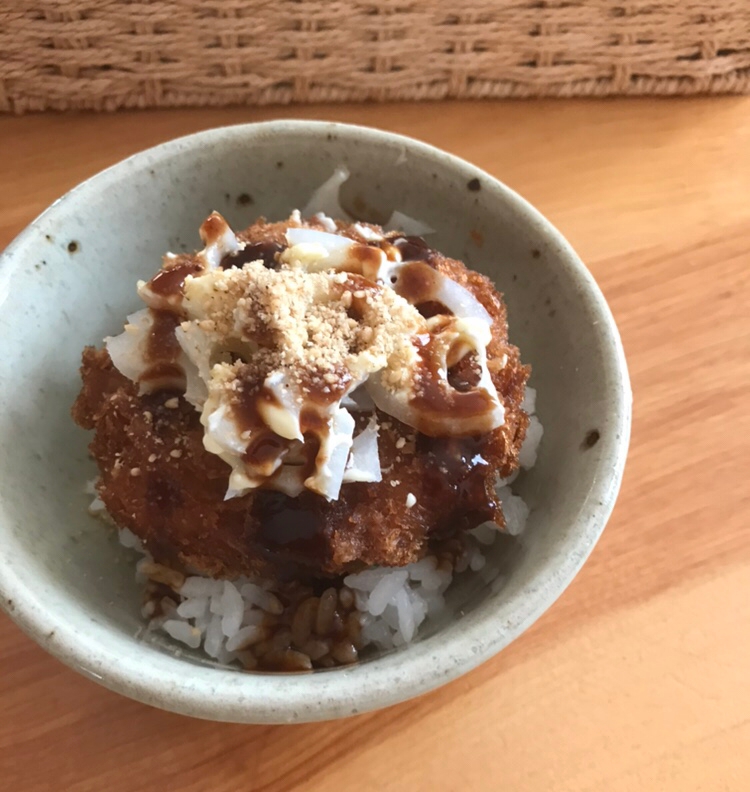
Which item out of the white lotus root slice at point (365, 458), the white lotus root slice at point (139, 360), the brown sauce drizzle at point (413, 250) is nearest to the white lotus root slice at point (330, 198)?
the brown sauce drizzle at point (413, 250)

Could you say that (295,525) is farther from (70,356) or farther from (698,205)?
(698,205)

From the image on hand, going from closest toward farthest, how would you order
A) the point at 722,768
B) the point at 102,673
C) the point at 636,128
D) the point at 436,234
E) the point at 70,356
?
the point at 102,673
the point at 722,768
the point at 70,356
the point at 436,234
the point at 636,128

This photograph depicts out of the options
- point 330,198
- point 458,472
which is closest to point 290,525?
point 458,472

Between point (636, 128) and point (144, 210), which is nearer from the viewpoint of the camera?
point (144, 210)

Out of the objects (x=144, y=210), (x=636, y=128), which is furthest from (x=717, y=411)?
(x=144, y=210)

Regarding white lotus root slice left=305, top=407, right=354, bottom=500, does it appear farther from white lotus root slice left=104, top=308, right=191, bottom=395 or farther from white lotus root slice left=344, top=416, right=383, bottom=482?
white lotus root slice left=104, top=308, right=191, bottom=395

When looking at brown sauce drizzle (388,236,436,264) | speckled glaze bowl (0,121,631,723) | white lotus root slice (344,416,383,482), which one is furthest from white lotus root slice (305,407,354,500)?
brown sauce drizzle (388,236,436,264)
